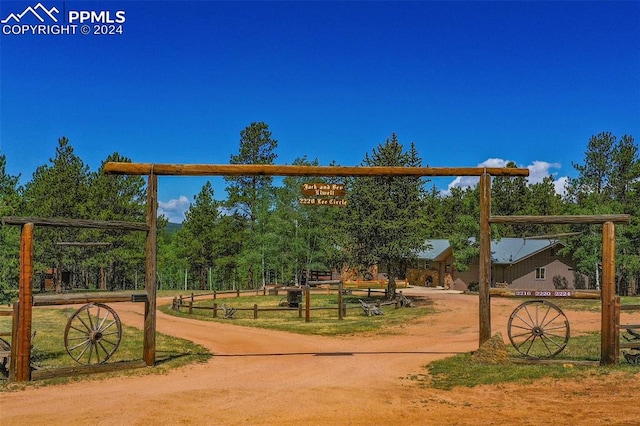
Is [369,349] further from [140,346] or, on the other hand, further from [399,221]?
[399,221]

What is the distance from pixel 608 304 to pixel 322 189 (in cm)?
767

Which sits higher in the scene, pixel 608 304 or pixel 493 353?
pixel 608 304

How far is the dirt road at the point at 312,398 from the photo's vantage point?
29.6 ft

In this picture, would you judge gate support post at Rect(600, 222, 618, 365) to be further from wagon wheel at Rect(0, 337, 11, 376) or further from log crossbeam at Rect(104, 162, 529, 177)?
wagon wheel at Rect(0, 337, 11, 376)

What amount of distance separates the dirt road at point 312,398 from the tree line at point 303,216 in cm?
1536

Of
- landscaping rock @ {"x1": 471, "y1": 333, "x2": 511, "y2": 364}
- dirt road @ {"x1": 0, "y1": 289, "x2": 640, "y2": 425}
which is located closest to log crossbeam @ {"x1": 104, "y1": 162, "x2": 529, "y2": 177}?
landscaping rock @ {"x1": 471, "y1": 333, "x2": 511, "y2": 364}

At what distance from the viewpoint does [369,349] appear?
55.6 feet

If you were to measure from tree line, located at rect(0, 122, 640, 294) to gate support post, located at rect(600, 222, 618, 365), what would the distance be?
66.0 feet

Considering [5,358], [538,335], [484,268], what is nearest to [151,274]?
[5,358]

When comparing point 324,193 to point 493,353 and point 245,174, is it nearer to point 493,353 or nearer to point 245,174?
point 245,174

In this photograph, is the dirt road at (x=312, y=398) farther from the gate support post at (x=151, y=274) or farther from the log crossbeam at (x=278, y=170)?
the log crossbeam at (x=278, y=170)

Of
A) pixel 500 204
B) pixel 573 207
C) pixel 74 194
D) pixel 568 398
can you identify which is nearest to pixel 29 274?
pixel 568 398

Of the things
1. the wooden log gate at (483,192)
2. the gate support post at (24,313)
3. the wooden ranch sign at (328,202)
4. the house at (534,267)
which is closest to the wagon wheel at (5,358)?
the gate support post at (24,313)

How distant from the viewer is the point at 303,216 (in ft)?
153
